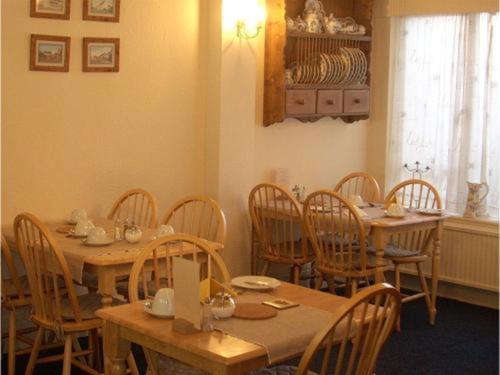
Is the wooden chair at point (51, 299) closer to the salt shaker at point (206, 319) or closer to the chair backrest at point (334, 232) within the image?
the salt shaker at point (206, 319)

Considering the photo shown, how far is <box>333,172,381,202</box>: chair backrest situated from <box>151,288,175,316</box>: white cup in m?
3.24

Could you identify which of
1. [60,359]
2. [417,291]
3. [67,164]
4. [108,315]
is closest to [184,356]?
[108,315]

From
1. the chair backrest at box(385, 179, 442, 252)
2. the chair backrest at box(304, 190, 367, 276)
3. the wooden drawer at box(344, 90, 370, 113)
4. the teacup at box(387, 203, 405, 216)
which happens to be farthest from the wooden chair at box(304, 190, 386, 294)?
the wooden drawer at box(344, 90, 370, 113)

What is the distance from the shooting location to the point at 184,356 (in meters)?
2.59

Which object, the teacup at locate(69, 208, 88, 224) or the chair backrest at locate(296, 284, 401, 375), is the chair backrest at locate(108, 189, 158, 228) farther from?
the chair backrest at locate(296, 284, 401, 375)

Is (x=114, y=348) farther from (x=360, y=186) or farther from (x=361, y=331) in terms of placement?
(x=360, y=186)

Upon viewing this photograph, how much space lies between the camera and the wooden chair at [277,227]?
5.16 meters

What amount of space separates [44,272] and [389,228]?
209cm

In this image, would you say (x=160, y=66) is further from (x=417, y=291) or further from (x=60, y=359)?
(x=417, y=291)

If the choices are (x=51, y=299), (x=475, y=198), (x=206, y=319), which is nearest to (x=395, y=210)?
(x=475, y=198)

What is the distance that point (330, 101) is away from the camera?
19.1ft

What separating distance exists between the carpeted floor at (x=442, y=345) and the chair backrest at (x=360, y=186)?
0.83 metres

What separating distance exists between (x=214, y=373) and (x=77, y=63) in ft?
8.56

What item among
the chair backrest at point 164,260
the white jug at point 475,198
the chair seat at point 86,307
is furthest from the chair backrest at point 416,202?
the chair seat at point 86,307
